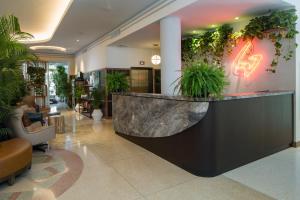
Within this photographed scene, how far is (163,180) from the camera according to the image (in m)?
3.12

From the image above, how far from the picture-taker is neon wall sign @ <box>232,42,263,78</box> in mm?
5289

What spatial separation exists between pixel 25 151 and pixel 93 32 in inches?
228

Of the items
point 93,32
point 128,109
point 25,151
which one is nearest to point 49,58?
point 93,32

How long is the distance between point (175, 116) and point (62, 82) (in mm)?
11008

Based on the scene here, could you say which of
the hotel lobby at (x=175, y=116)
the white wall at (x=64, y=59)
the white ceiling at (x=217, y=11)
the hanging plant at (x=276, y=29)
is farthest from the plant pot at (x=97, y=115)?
the white wall at (x=64, y=59)

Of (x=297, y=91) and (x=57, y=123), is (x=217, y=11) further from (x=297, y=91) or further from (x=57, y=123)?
(x=57, y=123)

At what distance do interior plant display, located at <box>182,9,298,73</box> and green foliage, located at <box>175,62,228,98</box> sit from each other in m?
2.54

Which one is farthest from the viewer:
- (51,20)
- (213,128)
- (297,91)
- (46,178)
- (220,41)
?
(51,20)

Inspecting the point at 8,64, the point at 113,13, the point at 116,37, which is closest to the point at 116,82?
the point at 113,13

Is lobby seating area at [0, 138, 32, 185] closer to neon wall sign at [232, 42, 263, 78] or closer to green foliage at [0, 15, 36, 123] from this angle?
green foliage at [0, 15, 36, 123]

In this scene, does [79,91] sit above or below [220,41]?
below

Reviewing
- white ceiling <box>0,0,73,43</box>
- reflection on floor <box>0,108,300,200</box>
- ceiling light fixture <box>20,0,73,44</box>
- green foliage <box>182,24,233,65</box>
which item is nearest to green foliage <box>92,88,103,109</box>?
ceiling light fixture <box>20,0,73,44</box>

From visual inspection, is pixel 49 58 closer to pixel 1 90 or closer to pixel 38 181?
pixel 1 90

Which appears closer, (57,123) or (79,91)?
(57,123)
